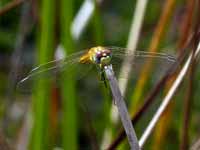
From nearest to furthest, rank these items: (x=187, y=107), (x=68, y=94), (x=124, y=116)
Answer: (x=124, y=116), (x=187, y=107), (x=68, y=94)

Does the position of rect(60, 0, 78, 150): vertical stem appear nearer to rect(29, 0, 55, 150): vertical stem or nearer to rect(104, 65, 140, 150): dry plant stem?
rect(29, 0, 55, 150): vertical stem

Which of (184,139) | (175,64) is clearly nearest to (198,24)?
(175,64)

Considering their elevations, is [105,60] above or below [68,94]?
above

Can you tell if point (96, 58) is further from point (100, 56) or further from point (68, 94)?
point (68, 94)

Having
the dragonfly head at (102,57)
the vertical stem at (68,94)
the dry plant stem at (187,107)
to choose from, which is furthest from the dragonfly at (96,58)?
the vertical stem at (68,94)

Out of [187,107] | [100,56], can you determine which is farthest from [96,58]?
[187,107]

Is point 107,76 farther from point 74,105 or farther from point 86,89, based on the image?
point 86,89

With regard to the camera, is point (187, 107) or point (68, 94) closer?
point (187, 107)

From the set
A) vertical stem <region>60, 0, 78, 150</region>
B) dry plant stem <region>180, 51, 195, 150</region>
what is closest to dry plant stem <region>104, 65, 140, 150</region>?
dry plant stem <region>180, 51, 195, 150</region>
